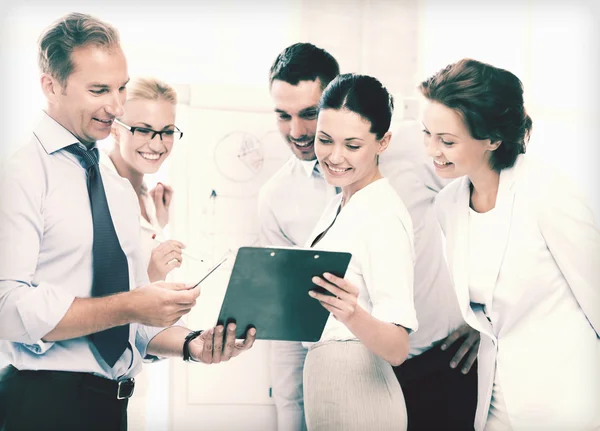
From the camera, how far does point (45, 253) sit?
1.89 m

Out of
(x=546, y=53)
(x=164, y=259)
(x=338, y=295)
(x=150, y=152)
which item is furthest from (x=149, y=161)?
(x=546, y=53)

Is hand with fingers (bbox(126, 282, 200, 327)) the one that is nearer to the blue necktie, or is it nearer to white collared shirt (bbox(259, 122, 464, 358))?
the blue necktie

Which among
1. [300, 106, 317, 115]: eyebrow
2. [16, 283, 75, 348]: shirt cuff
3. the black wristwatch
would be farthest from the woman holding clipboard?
[16, 283, 75, 348]: shirt cuff

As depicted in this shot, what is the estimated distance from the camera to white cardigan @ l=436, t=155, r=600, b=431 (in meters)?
2.06

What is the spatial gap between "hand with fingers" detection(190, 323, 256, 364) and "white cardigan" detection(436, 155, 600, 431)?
663 mm

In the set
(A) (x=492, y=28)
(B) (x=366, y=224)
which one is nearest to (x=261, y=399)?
(B) (x=366, y=224)

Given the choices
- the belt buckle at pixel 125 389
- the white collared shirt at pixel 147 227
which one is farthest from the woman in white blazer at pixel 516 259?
the belt buckle at pixel 125 389

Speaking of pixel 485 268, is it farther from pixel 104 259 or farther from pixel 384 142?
pixel 104 259

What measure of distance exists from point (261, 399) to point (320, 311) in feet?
1.76

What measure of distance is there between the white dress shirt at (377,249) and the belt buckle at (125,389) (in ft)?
1.81

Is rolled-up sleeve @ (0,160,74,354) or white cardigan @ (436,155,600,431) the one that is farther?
white cardigan @ (436,155,600,431)

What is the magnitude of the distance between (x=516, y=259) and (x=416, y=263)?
11.5 inches

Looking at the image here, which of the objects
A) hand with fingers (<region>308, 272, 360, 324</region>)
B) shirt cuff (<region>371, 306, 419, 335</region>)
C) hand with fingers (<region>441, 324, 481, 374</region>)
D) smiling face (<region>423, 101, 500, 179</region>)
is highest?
smiling face (<region>423, 101, 500, 179</region>)

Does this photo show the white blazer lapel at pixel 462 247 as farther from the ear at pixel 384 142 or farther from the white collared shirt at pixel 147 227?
the white collared shirt at pixel 147 227
